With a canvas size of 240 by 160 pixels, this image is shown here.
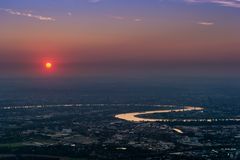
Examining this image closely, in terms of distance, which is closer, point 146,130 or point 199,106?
point 146,130

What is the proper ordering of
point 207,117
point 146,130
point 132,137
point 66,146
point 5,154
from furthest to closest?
1. point 207,117
2. point 146,130
3. point 132,137
4. point 66,146
5. point 5,154

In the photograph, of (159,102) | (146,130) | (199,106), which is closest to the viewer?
(146,130)

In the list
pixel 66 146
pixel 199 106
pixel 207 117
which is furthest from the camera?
pixel 199 106

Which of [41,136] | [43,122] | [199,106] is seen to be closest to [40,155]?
[41,136]

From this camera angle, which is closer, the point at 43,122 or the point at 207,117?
the point at 43,122

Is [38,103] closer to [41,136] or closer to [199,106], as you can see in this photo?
[199,106]

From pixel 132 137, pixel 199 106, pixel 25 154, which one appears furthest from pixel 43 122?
pixel 199 106

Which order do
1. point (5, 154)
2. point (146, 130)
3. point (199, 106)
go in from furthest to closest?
point (199, 106)
point (146, 130)
point (5, 154)

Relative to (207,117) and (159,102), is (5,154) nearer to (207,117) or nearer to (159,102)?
(207,117)
